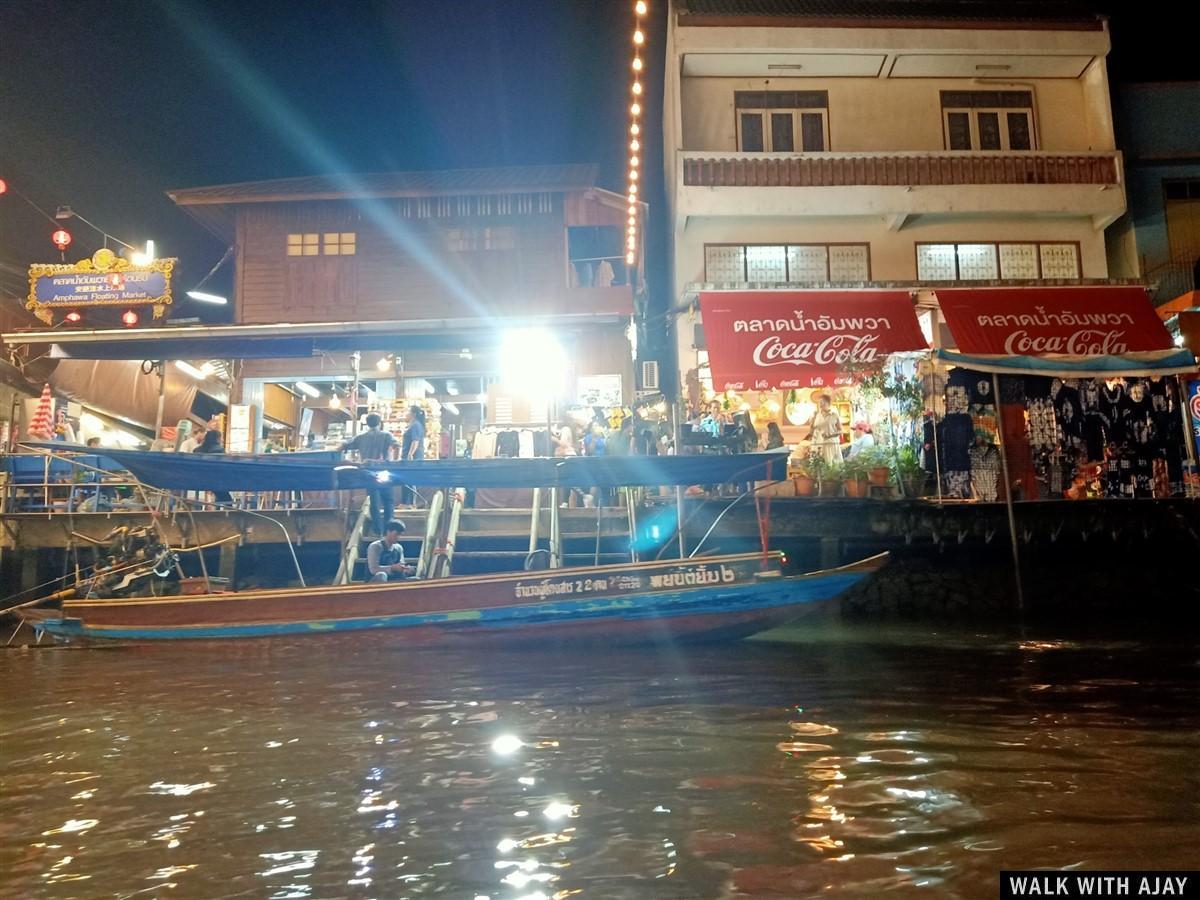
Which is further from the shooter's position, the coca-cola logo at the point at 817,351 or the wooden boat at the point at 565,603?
the coca-cola logo at the point at 817,351

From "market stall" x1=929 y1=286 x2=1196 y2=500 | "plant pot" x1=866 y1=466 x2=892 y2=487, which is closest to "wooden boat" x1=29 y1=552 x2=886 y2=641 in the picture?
"plant pot" x1=866 y1=466 x2=892 y2=487

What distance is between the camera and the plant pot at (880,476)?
13297 mm

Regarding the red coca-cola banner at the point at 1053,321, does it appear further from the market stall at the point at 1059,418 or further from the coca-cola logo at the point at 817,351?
the coca-cola logo at the point at 817,351

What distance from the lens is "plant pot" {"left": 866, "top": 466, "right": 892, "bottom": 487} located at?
13.3 m

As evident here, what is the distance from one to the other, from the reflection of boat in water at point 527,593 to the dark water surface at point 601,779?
1026 millimetres

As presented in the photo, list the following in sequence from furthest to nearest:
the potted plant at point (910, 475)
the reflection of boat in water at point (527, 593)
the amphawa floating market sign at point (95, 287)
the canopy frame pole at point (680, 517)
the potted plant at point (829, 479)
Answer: the amphawa floating market sign at point (95, 287), the potted plant at point (829, 479), the potted plant at point (910, 475), the canopy frame pole at point (680, 517), the reflection of boat in water at point (527, 593)

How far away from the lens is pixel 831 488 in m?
13.5

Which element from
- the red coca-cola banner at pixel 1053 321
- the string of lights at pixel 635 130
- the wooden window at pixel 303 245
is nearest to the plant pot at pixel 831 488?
the red coca-cola banner at pixel 1053 321

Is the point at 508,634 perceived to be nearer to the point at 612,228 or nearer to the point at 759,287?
the point at 759,287

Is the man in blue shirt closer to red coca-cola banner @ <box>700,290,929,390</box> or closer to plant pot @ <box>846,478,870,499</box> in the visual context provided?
red coca-cola banner @ <box>700,290,929,390</box>

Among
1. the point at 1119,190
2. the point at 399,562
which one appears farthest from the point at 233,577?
the point at 1119,190

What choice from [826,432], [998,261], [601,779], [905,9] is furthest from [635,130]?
[601,779]

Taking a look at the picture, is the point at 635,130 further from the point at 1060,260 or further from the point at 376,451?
the point at 1060,260

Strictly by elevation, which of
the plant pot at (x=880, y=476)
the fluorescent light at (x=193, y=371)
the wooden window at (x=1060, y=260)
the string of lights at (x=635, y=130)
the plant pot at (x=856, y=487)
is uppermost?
the string of lights at (x=635, y=130)
